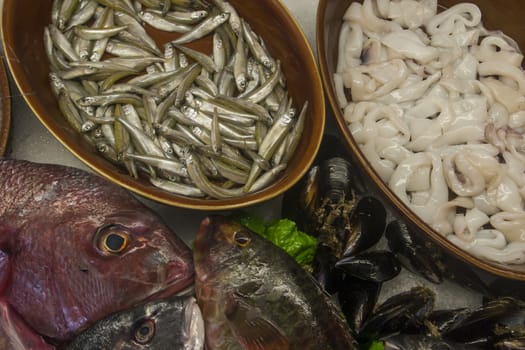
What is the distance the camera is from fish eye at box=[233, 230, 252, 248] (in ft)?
4.32

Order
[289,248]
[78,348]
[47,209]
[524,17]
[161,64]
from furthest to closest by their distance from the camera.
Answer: [524,17]
[161,64]
[289,248]
[47,209]
[78,348]

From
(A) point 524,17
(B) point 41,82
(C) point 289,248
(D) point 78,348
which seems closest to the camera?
(D) point 78,348

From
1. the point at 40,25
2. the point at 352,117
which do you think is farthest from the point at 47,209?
the point at 352,117

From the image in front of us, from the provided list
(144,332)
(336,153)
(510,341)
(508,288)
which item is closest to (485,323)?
(510,341)

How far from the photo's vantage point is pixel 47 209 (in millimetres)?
1301

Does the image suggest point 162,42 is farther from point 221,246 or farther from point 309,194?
point 221,246

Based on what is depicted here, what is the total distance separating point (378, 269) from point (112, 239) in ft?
2.90

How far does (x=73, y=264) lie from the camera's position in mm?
1276

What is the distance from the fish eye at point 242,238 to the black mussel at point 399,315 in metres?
0.55

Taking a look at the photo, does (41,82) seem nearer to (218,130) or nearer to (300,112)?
(218,130)

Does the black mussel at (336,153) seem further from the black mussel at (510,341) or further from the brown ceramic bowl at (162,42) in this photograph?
the black mussel at (510,341)

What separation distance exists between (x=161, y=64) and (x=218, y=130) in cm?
42

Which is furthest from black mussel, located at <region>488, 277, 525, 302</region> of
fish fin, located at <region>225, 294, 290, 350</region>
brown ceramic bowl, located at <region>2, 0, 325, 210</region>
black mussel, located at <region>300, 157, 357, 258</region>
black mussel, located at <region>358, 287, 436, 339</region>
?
fish fin, located at <region>225, 294, 290, 350</region>

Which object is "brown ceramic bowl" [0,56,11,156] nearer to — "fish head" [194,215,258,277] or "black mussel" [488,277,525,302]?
"fish head" [194,215,258,277]
